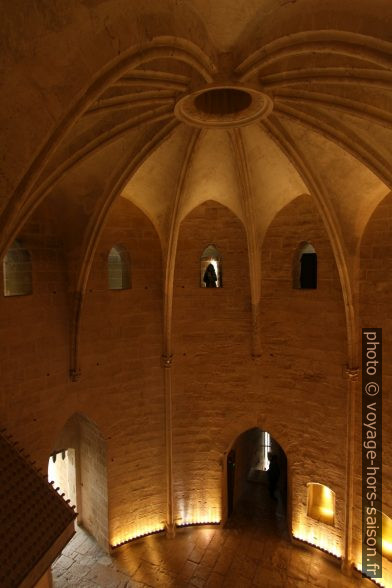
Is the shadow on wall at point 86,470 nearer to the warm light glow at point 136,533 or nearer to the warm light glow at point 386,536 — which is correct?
the warm light glow at point 136,533

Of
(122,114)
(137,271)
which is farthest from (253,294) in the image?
(122,114)

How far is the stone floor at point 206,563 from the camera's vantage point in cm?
989

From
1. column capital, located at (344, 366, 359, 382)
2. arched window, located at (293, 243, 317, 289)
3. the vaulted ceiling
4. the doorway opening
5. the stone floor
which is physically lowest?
the stone floor

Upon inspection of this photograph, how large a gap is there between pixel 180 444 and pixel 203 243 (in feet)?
16.9

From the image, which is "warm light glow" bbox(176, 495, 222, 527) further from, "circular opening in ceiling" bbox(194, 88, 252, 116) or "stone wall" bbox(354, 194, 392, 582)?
"circular opening in ceiling" bbox(194, 88, 252, 116)

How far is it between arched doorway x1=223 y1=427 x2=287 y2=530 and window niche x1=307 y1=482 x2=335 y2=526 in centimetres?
112

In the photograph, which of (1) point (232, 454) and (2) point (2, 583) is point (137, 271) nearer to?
(1) point (232, 454)

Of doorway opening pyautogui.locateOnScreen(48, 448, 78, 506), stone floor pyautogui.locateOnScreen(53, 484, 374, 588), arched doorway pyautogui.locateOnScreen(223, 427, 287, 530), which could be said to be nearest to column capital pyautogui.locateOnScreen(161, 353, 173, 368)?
arched doorway pyautogui.locateOnScreen(223, 427, 287, 530)

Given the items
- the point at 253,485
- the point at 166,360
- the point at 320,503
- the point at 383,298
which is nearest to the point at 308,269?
the point at 383,298

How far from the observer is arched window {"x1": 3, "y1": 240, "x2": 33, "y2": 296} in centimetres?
924

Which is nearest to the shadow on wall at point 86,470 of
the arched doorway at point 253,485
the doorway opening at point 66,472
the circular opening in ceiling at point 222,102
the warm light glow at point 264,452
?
the doorway opening at point 66,472

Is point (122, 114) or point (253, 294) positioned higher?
point (122, 114)

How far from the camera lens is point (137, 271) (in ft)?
36.1

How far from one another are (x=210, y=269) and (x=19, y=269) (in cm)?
475
